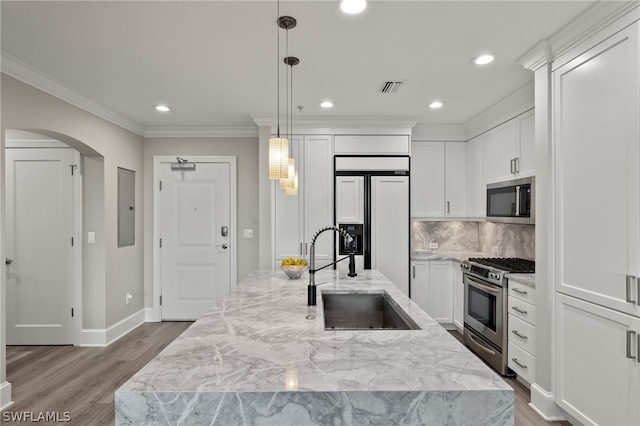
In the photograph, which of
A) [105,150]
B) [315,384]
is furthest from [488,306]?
[105,150]

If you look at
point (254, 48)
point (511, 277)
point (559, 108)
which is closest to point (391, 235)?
point (511, 277)

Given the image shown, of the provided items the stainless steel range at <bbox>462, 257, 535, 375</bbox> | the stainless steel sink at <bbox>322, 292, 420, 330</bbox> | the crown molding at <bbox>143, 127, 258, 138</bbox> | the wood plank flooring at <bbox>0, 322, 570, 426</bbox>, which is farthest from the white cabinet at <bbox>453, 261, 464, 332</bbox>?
the crown molding at <bbox>143, 127, 258, 138</bbox>

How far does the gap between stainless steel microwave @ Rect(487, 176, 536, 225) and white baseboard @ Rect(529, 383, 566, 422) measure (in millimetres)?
1300

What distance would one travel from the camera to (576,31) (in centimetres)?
208

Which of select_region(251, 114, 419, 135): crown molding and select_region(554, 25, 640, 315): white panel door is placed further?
select_region(251, 114, 419, 135): crown molding

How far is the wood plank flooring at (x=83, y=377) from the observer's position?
2.52m

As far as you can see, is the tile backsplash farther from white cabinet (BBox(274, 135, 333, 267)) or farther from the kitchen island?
the kitchen island

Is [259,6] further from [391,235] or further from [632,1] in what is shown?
[391,235]

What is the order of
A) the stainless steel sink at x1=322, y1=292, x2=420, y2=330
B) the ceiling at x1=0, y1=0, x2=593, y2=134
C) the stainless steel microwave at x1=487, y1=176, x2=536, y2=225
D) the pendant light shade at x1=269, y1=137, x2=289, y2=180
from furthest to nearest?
1. the stainless steel microwave at x1=487, y1=176, x2=536, y2=225
2. the stainless steel sink at x1=322, y1=292, x2=420, y2=330
3. the pendant light shade at x1=269, y1=137, x2=289, y2=180
4. the ceiling at x1=0, y1=0, x2=593, y2=134

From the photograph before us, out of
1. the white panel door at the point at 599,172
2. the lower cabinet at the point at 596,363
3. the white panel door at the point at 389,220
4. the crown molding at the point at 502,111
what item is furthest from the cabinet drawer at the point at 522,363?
the crown molding at the point at 502,111

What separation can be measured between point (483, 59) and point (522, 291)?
1.77 meters

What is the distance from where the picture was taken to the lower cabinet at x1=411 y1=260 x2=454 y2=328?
4.28m

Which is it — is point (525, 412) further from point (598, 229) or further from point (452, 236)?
point (452, 236)

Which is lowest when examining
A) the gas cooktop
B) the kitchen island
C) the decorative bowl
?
the kitchen island
